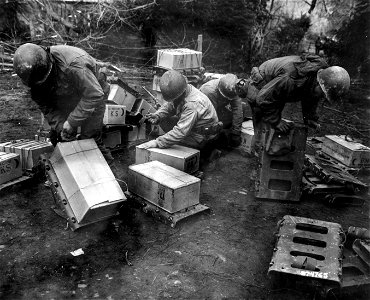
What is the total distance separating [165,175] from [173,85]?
1437mm

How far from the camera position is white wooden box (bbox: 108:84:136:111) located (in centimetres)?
682

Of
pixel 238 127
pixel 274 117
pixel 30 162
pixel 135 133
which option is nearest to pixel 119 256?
pixel 30 162

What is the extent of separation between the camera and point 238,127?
717 cm

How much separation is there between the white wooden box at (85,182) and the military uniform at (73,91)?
48cm

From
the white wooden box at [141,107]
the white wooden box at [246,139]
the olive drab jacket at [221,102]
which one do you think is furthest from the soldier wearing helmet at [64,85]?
the white wooden box at [246,139]

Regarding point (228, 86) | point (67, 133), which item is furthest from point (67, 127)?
point (228, 86)

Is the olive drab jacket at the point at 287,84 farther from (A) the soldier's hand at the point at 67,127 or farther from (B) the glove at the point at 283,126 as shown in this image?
(A) the soldier's hand at the point at 67,127

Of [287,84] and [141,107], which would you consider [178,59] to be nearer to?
[141,107]

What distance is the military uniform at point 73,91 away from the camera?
16.2 feet

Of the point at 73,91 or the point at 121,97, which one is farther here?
the point at 121,97

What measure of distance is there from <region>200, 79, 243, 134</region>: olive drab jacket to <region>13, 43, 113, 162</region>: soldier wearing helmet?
2.02m

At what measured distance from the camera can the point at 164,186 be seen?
4801 millimetres

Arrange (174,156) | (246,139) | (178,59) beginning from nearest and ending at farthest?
(174,156) < (246,139) < (178,59)

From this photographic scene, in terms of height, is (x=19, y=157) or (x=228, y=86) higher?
(x=228, y=86)
